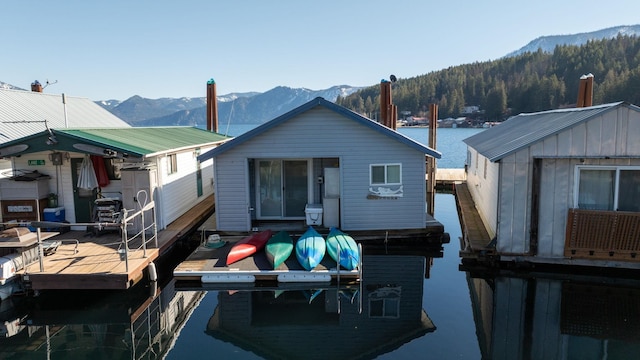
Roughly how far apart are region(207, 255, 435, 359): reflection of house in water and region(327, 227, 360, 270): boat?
1.88 feet

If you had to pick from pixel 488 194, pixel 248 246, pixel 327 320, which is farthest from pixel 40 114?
pixel 488 194

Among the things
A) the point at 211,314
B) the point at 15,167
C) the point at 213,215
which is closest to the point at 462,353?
the point at 211,314

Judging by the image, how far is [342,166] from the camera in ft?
39.9

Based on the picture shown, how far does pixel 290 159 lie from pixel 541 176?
22.9 ft

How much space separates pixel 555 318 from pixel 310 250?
17.0 ft

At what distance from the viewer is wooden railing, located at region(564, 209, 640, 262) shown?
9.43 meters

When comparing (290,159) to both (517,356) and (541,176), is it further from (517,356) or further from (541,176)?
(517,356)

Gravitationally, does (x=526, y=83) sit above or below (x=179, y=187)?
above

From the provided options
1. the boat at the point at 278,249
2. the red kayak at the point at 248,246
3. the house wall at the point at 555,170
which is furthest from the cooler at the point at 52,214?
the house wall at the point at 555,170

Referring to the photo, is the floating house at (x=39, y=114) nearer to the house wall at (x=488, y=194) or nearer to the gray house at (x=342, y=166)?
the gray house at (x=342, y=166)

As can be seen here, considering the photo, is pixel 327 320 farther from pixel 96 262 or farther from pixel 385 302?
pixel 96 262

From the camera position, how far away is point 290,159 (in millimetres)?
13094

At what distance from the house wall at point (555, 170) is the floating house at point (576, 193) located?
18 mm

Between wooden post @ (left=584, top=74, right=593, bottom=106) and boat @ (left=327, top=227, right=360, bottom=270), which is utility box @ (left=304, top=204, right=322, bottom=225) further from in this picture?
wooden post @ (left=584, top=74, right=593, bottom=106)
